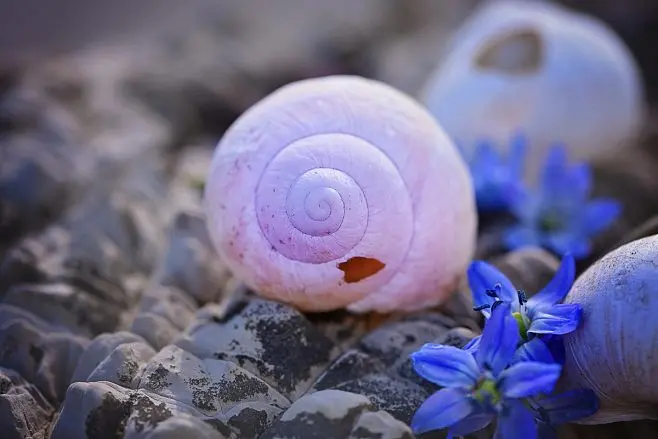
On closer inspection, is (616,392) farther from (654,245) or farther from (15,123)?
(15,123)

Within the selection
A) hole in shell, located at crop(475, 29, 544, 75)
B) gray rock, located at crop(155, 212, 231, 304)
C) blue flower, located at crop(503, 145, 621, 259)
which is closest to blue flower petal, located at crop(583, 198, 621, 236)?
blue flower, located at crop(503, 145, 621, 259)

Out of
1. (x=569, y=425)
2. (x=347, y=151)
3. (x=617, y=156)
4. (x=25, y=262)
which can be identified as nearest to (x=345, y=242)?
(x=347, y=151)

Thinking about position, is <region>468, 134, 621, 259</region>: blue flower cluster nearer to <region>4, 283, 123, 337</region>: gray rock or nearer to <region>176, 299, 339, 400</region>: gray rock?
<region>176, 299, 339, 400</region>: gray rock

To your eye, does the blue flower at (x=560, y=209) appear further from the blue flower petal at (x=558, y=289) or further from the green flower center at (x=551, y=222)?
the blue flower petal at (x=558, y=289)

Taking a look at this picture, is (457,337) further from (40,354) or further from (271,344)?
(40,354)

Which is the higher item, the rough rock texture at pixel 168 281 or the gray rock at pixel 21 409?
the rough rock texture at pixel 168 281

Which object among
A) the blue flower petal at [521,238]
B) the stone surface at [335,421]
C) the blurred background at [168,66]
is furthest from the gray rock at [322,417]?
the blurred background at [168,66]
